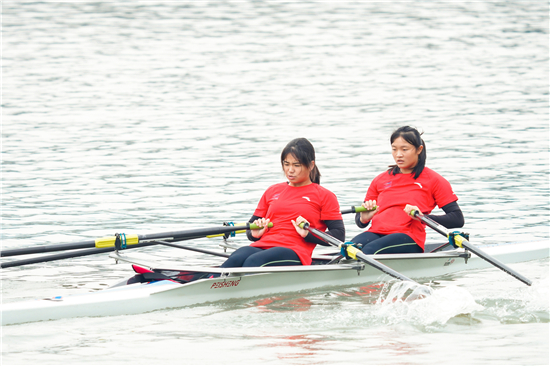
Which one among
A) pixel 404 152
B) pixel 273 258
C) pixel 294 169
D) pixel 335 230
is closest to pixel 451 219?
pixel 404 152

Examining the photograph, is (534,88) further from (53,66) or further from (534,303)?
(534,303)

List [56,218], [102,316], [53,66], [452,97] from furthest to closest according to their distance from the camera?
[53,66]
[452,97]
[56,218]
[102,316]

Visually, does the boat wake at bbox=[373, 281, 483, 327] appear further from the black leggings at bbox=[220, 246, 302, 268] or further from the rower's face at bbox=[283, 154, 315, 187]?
the rower's face at bbox=[283, 154, 315, 187]

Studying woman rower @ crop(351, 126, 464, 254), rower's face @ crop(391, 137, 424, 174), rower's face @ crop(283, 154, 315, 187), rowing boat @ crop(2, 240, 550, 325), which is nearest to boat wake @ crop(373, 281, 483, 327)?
rowing boat @ crop(2, 240, 550, 325)

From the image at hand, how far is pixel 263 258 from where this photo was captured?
656 cm

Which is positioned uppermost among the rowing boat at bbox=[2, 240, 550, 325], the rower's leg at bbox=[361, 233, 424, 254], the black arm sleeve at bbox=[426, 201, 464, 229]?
the black arm sleeve at bbox=[426, 201, 464, 229]

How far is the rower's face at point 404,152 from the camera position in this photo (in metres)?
7.25

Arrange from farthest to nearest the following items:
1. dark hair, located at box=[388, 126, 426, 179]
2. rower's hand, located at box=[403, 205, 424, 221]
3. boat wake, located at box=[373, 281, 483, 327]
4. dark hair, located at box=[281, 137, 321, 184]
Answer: dark hair, located at box=[388, 126, 426, 179] < rower's hand, located at box=[403, 205, 424, 221] < dark hair, located at box=[281, 137, 321, 184] < boat wake, located at box=[373, 281, 483, 327]

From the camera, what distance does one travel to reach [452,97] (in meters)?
23.7

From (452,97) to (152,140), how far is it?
10.4m

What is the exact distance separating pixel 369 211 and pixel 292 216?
3.49 ft

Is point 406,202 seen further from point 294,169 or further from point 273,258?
point 273,258

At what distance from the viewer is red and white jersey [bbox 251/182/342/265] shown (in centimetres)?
677

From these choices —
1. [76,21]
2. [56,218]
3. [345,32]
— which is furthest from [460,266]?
[76,21]
